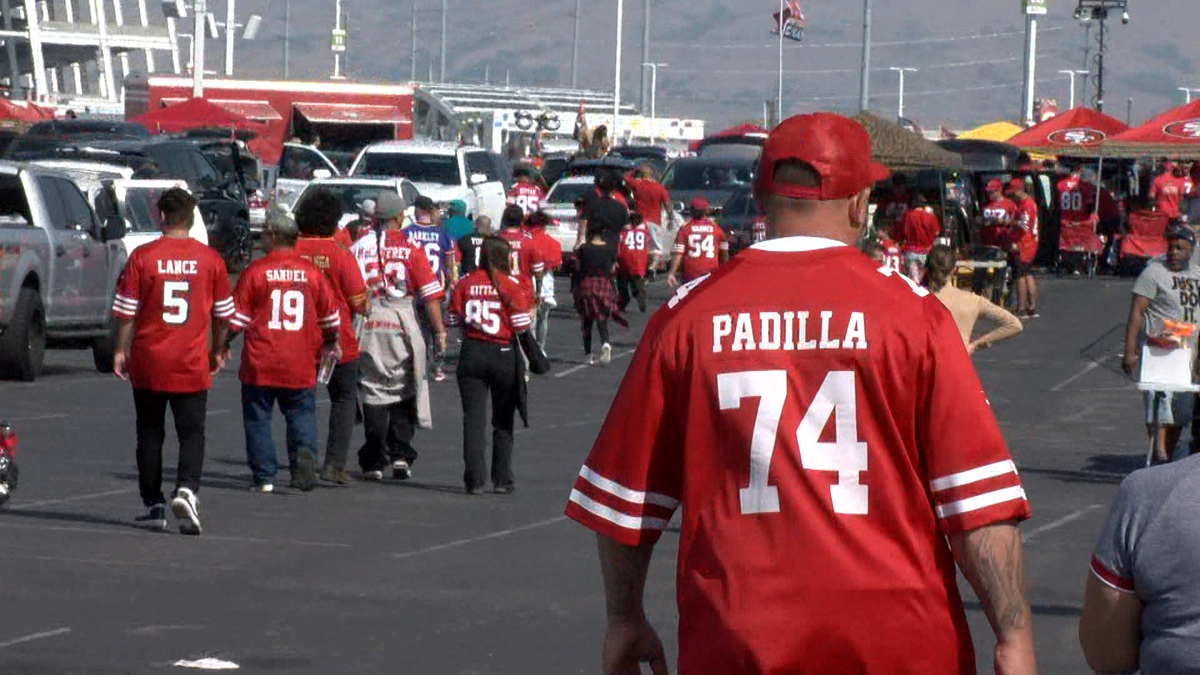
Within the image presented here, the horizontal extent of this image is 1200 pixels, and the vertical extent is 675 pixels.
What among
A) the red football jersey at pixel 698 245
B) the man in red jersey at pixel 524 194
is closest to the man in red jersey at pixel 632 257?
the red football jersey at pixel 698 245

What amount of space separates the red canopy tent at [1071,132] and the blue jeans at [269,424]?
26.4m

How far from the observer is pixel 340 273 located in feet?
48.8

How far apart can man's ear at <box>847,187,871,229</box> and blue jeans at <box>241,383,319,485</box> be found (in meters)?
10.1

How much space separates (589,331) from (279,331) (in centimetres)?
1205

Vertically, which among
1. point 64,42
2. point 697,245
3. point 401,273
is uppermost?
point 64,42

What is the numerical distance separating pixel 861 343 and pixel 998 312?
10.3 meters

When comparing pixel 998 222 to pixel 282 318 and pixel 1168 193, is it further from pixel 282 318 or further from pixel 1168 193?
pixel 282 318

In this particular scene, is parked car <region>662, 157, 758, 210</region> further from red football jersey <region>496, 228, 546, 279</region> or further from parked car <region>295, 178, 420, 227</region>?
red football jersey <region>496, 228, 546, 279</region>

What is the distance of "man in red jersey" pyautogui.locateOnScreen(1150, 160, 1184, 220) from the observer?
36750mm

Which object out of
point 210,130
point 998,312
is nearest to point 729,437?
point 998,312

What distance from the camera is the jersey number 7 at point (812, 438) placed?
429 cm

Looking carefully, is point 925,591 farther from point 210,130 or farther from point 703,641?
point 210,130

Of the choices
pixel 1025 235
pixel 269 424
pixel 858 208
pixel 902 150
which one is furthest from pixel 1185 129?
pixel 858 208

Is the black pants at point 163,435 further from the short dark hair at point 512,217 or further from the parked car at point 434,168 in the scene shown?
the parked car at point 434,168
